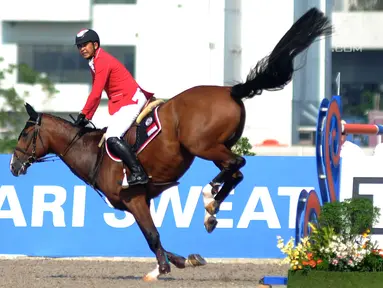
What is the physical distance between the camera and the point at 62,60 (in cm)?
3144

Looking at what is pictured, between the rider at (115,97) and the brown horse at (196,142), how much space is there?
5.6 inches

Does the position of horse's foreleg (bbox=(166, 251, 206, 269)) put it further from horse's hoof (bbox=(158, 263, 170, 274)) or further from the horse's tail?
the horse's tail

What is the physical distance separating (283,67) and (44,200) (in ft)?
14.7

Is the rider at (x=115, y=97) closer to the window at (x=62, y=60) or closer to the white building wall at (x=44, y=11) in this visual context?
the window at (x=62, y=60)

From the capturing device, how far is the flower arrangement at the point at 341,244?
25.2 feet

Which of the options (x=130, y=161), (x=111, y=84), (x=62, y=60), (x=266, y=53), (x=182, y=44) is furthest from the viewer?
(x=62, y=60)

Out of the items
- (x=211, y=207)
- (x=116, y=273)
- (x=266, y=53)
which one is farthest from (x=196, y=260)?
(x=266, y=53)

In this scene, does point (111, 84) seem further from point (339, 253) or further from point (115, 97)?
point (339, 253)

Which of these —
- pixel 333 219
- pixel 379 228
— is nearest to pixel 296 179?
pixel 379 228

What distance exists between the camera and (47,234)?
1237 centimetres

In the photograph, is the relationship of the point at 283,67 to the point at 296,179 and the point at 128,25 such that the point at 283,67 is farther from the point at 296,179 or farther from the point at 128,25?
the point at 128,25

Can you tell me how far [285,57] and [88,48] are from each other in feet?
6.41

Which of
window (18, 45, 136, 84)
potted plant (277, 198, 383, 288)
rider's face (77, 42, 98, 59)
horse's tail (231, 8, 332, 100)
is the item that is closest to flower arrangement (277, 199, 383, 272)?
potted plant (277, 198, 383, 288)

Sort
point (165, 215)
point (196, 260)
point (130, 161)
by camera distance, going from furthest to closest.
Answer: point (165, 215) → point (196, 260) → point (130, 161)
